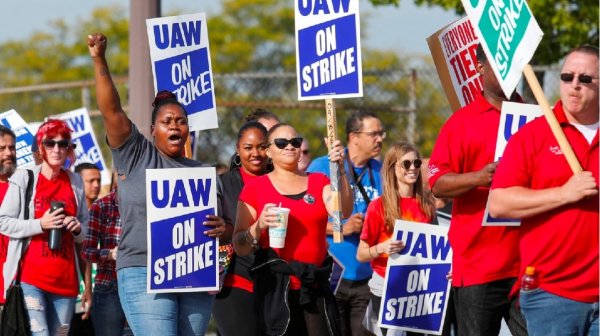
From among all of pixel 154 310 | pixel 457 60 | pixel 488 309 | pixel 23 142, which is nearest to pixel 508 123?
pixel 488 309

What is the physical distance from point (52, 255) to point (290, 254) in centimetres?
179

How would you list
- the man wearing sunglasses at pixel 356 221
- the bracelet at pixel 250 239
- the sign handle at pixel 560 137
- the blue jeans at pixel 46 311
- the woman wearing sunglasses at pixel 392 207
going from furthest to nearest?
the man wearing sunglasses at pixel 356 221, the woman wearing sunglasses at pixel 392 207, the blue jeans at pixel 46 311, the bracelet at pixel 250 239, the sign handle at pixel 560 137

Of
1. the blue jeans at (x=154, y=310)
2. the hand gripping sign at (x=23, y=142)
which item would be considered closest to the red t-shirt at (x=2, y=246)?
the blue jeans at (x=154, y=310)

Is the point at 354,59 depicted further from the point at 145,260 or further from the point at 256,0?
the point at 256,0

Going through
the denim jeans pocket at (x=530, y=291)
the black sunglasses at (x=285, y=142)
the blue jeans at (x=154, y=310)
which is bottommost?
the blue jeans at (x=154, y=310)

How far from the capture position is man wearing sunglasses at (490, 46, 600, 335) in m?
5.84

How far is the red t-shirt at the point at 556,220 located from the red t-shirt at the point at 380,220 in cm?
359

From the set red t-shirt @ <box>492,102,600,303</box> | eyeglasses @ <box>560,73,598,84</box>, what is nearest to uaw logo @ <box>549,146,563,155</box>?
red t-shirt @ <box>492,102,600,303</box>

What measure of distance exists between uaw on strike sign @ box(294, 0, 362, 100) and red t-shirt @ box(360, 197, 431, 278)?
1232mm

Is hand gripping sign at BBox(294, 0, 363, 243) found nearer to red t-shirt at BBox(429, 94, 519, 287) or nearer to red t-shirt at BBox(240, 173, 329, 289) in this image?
red t-shirt at BBox(240, 173, 329, 289)

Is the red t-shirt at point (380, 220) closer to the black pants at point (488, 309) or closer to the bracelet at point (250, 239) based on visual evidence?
the bracelet at point (250, 239)

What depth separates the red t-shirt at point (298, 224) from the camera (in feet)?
27.3

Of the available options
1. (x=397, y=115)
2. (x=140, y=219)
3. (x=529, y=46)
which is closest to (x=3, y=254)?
(x=140, y=219)

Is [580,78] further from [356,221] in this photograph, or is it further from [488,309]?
[356,221]
